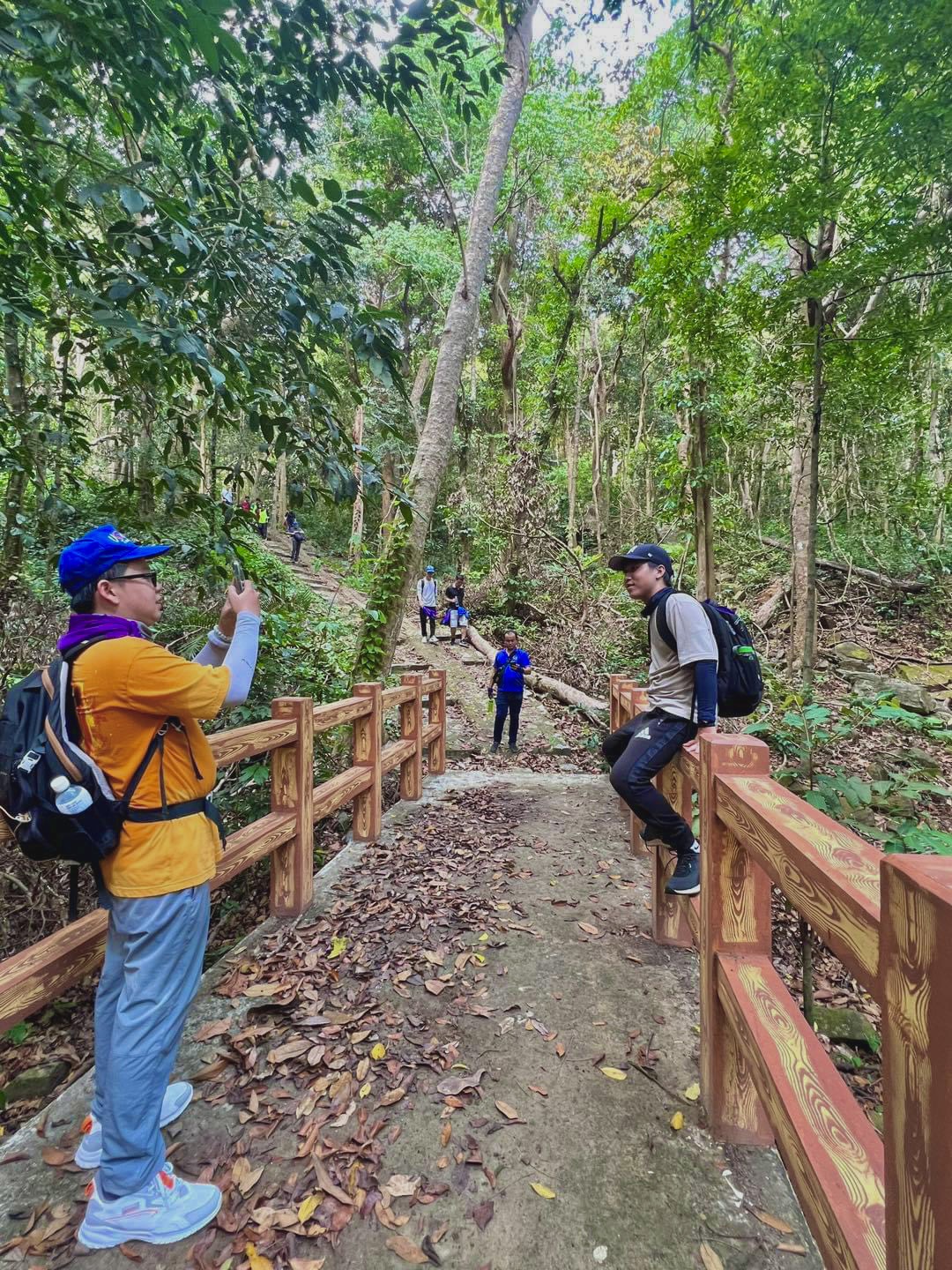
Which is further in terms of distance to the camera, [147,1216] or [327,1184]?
[327,1184]

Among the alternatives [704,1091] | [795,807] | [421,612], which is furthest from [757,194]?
[421,612]

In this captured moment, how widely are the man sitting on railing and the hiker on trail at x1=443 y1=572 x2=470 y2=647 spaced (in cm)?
1176

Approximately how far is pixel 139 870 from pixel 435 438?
5.63 metres

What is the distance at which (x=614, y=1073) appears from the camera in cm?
254

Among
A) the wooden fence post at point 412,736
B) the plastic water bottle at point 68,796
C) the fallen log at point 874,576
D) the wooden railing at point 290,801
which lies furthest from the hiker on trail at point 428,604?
the plastic water bottle at point 68,796

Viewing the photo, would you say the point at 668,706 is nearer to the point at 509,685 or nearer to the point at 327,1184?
the point at 327,1184

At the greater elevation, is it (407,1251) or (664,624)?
(664,624)

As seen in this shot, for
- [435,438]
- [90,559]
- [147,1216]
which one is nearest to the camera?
[147,1216]

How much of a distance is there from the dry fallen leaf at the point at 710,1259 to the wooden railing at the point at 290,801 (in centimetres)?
219

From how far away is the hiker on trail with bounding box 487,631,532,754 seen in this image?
323 inches

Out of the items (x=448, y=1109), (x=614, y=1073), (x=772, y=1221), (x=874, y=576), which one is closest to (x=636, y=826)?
(x=614, y=1073)

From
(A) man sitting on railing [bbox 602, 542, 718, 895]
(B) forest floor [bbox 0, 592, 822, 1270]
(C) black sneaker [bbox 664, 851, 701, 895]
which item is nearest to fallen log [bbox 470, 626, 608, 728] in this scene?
(B) forest floor [bbox 0, 592, 822, 1270]

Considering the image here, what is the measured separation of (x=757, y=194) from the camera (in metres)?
6.74

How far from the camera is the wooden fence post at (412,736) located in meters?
6.11
